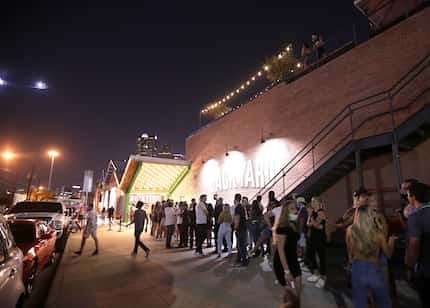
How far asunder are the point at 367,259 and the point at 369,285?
0.81ft

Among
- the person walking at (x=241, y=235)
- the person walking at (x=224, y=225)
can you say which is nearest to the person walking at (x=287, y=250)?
the person walking at (x=241, y=235)

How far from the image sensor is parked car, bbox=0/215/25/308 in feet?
9.39

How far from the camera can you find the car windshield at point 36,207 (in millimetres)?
10438

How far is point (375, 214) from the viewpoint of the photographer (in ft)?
9.15

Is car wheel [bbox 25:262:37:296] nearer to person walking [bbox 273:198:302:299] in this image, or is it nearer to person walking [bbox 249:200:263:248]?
person walking [bbox 273:198:302:299]

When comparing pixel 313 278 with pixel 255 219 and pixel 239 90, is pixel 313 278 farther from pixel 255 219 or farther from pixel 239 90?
pixel 239 90

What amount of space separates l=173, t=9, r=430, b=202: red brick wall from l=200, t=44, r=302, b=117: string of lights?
5.51 ft

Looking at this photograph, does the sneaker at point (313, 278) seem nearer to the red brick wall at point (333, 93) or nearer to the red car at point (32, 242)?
the red car at point (32, 242)

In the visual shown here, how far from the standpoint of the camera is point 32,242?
241 inches

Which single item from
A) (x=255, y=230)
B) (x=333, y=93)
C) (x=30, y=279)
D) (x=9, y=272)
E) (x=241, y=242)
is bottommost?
(x=30, y=279)

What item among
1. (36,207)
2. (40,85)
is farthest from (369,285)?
(40,85)

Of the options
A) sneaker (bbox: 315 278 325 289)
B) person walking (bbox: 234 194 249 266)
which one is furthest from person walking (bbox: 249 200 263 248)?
sneaker (bbox: 315 278 325 289)

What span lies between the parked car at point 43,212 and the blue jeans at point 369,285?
10.2 metres

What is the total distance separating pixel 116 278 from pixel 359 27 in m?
13.4
